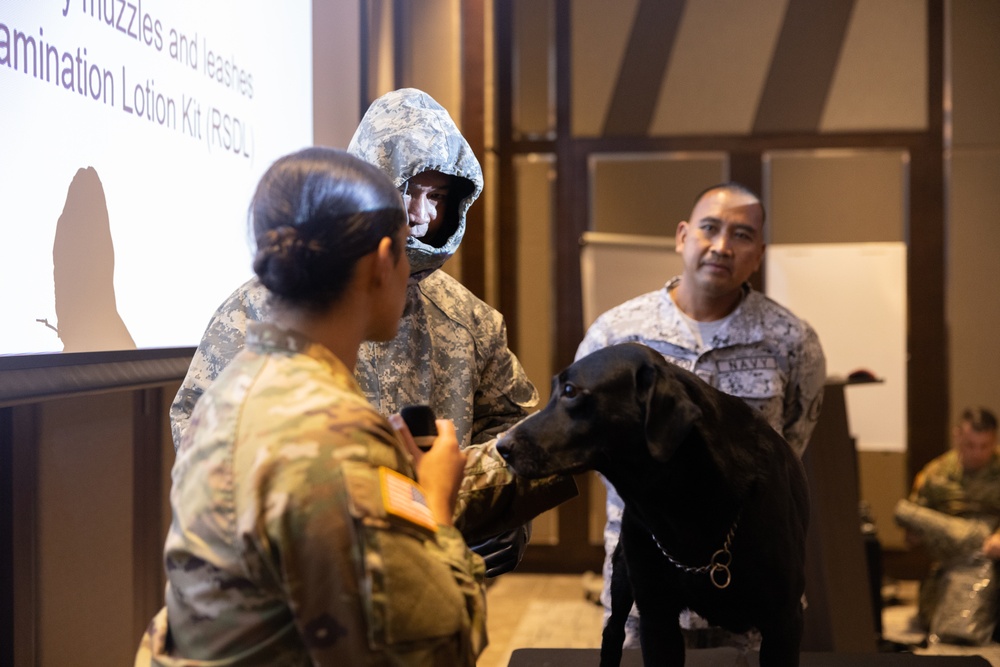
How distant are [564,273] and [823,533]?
3.26 meters

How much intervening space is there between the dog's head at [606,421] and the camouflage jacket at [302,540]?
43 cm

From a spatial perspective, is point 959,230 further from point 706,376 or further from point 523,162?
point 706,376

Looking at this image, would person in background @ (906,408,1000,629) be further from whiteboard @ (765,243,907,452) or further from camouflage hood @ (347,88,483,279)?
camouflage hood @ (347,88,483,279)

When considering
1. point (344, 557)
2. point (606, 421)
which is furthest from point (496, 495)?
point (344, 557)

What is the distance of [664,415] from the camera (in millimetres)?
1541

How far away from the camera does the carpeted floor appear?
520cm

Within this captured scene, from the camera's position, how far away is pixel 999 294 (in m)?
6.65

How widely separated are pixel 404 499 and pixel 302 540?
12 cm

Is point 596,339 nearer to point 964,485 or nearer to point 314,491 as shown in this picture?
point 314,491

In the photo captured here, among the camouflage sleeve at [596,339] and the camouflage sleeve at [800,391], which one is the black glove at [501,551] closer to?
the camouflage sleeve at [596,339]

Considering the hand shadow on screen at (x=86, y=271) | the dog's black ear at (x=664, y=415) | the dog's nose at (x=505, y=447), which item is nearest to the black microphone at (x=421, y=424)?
the dog's nose at (x=505, y=447)

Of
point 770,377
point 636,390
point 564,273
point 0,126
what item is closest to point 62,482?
point 0,126

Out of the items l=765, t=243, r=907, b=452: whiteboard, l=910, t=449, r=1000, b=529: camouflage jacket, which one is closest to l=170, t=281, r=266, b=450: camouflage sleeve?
l=910, t=449, r=1000, b=529: camouflage jacket

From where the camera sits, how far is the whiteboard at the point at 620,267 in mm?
6867
